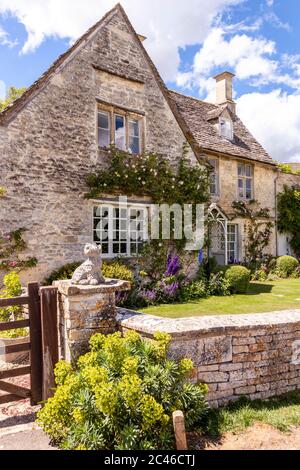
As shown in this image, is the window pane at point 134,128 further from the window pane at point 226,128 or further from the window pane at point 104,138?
the window pane at point 226,128

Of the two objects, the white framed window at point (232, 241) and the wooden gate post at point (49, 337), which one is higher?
the white framed window at point (232, 241)

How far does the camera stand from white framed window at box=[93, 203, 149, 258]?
408 inches

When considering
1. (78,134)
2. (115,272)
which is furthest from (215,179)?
(115,272)

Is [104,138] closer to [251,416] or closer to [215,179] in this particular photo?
[215,179]

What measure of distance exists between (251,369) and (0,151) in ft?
24.6

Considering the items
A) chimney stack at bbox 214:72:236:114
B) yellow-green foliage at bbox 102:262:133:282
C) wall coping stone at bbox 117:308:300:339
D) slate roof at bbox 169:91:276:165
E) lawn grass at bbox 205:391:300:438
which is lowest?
lawn grass at bbox 205:391:300:438

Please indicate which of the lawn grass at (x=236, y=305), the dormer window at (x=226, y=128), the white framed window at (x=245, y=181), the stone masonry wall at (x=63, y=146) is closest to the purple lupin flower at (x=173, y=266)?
the lawn grass at (x=236, y=305)

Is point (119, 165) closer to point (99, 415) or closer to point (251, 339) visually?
point (251, 339)

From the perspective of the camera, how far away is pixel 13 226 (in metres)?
8.58

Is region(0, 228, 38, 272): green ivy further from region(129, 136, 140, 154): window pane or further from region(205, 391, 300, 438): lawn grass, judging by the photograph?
region(205, 391, 300, 438): lawn grass

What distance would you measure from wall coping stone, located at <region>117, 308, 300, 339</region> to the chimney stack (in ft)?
56.9

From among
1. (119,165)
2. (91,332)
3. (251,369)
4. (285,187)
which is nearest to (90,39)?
(119,165)

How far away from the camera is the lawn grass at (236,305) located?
8109 millimetres

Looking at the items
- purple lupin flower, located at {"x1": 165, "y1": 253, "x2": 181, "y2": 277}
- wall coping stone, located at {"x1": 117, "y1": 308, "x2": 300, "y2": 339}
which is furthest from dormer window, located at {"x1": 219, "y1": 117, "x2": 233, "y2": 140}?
wall coping stone, located at {"x1": 117, "y1": 308, "x2": 300, "y2": 339}
